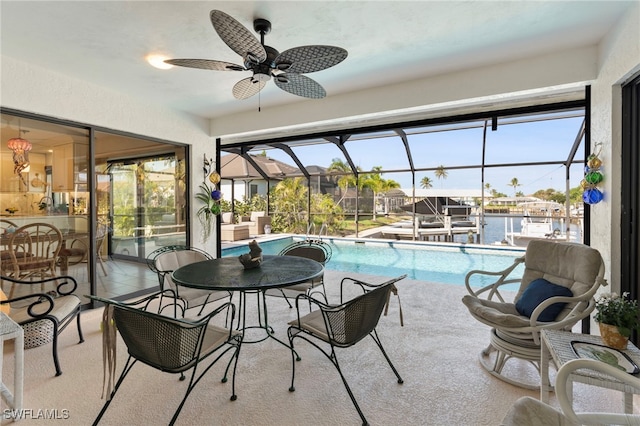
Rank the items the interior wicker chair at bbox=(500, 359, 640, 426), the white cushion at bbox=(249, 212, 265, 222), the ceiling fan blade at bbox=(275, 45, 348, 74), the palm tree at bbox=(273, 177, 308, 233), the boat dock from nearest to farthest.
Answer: the interior wicker chair at bbox=(500, 359, 640, 426) → the ceiling fan blade at bbox=(275, 45, 348, 74) → the boat dock → the palm tree at bbox=(273, 177, 308, 233) → the white cushion at bbox=(249, 212, 265, 222)

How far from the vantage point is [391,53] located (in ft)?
9.71

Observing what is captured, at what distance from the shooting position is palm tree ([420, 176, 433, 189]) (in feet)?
32.8

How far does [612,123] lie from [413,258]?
580 cm

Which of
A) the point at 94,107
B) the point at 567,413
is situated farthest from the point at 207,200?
the point at 567,413

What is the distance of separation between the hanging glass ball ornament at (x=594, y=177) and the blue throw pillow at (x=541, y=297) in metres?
0.95

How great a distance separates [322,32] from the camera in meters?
2.57

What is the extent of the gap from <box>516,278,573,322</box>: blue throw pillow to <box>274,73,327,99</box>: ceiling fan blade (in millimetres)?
2357

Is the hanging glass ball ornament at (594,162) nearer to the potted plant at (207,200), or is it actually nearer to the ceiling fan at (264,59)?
the ceiling fan at (264,59)

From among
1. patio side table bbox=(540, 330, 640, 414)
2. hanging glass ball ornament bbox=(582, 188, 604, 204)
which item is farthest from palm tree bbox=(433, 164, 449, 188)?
patio side table bbox=(540, 330, 640, 414)

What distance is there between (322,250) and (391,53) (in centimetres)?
215

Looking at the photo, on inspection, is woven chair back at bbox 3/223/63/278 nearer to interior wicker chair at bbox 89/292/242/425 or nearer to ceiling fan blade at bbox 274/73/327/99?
interior wicker chair at bbox 89/292/242/425

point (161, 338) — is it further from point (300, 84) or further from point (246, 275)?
point (300, 84)

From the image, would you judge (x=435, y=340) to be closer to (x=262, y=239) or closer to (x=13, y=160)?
(x=13, y=160)

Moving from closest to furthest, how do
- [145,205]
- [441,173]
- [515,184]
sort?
1. [145,205]
2. [441,173]
3. [515,184]
